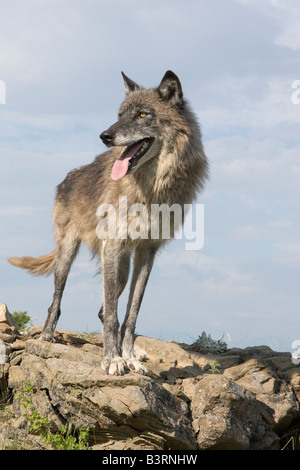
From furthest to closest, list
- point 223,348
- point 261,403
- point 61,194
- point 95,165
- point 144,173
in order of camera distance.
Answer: point 223,348
point 61,194
point 95,165
point 261,403
point 144,173

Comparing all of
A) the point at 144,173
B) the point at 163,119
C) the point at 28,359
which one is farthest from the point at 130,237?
the point at 28,359

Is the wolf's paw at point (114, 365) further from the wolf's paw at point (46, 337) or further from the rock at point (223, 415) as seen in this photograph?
the wolf's paw at point (46, 337)

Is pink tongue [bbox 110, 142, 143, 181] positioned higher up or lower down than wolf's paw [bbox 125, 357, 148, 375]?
higher up

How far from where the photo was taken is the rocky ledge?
20.3 feet

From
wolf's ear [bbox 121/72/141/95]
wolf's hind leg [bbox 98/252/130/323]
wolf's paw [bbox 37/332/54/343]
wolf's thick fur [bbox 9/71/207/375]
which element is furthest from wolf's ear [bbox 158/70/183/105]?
wolf's paw [bbox 37/332/54/343]

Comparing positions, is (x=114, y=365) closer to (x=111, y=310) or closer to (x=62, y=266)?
(x=111, y=310)

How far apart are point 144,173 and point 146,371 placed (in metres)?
2.58

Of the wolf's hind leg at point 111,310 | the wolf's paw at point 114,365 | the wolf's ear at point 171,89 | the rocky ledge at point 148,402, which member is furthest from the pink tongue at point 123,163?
the rocky ledge at point 148,402

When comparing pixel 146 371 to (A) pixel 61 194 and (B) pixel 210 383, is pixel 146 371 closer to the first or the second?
(B) pixel 210 383

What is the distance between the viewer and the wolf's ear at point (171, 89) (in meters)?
7.00

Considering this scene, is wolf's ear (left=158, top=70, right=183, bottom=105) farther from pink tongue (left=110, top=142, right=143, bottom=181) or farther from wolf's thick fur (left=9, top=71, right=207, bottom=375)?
pink tongue (left=110, top=142, right=143, bottom=181)

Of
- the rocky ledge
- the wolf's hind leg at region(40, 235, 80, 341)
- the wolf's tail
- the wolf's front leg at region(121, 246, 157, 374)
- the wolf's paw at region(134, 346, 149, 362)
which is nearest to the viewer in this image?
the rocky ledge

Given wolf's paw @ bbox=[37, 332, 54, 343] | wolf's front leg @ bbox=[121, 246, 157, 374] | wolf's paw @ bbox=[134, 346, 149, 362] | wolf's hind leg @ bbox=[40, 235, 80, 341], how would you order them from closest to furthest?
wolf's front leg @ bbox=[121, 246, 157, 374], wolf's paw @ bbox=[134, 346, 149, 362], wolf's paw @ bbox=[37, 332, 54, 343], wolf's hind leg @ bbox=[40, 235, 80, 341]
